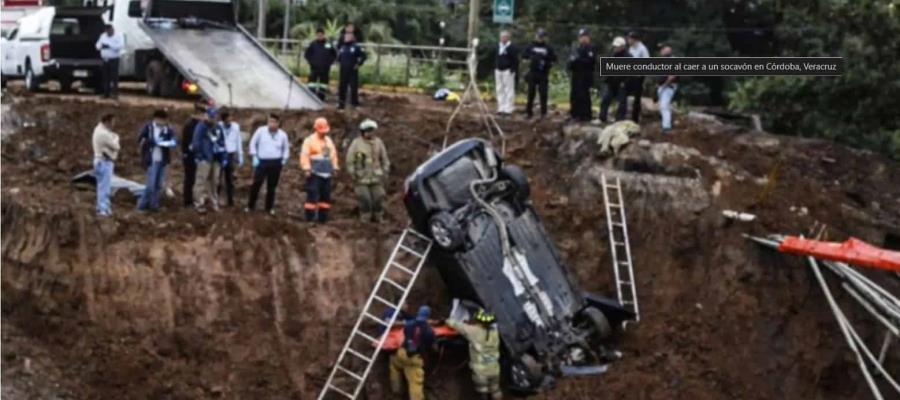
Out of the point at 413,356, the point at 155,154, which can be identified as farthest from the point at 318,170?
the point at 413,356

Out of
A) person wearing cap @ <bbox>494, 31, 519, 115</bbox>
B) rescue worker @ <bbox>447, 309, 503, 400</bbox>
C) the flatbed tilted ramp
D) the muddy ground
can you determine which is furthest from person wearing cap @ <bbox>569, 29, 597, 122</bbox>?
rescue worker @ <bbox>447, 309, 503, 400</bbox>

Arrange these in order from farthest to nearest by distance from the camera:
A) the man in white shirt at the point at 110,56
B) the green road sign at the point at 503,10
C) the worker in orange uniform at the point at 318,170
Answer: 1. the man in white shirt at the point at 110,56
2. the green road sign at the point at 503,10
3. the worker in orange uniform at the point at 318,170

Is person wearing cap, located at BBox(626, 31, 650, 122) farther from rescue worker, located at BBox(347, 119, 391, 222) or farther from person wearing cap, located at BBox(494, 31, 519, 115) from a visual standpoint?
rescue worker, located at BBox(347, 119, 391, 222)

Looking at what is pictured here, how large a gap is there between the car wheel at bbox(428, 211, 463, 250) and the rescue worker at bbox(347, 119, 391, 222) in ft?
4.04

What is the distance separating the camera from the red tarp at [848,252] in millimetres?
21516

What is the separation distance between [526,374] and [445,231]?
2.05 metres

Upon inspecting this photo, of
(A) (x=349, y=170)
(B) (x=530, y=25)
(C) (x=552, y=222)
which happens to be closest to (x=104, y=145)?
(A) (x=349, y=170)

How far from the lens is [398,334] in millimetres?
21703

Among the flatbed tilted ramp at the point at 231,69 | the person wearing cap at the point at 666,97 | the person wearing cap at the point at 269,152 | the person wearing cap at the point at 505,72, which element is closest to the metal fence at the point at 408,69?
the flatbed tilted ramp at the point at 231,69

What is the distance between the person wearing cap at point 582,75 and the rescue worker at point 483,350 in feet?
20.6

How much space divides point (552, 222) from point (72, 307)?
687cm

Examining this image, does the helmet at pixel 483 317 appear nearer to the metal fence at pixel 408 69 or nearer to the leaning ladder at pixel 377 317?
the leaning ladder at pixel 377 317

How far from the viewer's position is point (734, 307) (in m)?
23.4

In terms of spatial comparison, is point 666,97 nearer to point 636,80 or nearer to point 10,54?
point 636,80
